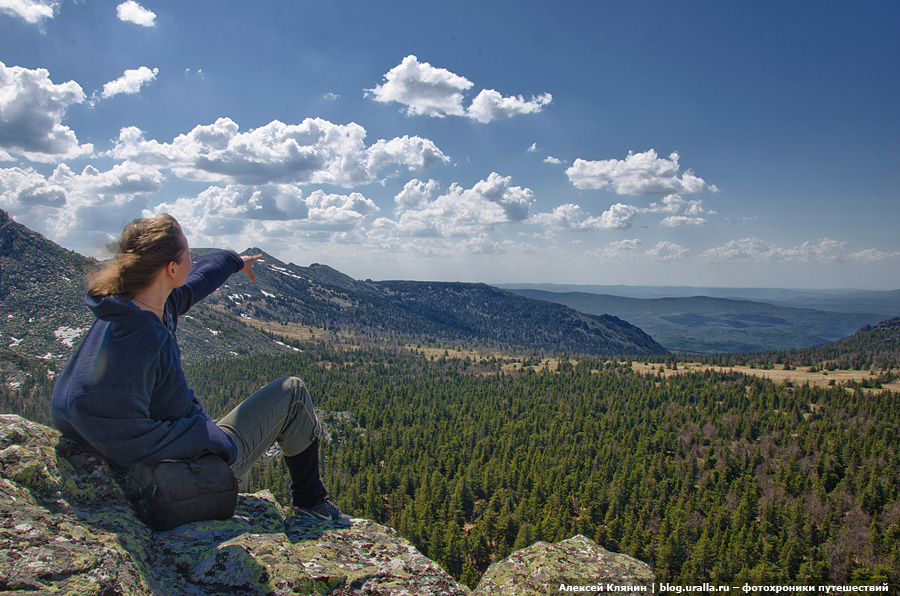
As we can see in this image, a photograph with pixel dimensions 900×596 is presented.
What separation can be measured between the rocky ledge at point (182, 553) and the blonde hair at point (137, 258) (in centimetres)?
233

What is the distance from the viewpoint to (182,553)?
5672 millimetres

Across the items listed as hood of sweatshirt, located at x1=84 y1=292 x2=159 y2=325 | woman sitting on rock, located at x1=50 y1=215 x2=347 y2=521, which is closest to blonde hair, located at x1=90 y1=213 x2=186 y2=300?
woman sitting on rock, located at x1=50 y1=215 x2=347 y2=521

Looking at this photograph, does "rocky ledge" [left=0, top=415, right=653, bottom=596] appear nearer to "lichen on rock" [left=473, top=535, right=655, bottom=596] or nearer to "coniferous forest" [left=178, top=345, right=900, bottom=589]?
"lichen on rock" [left=473, top=535, right=655, bottom=596]

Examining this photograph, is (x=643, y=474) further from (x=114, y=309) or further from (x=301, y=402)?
(x=114, y=309)

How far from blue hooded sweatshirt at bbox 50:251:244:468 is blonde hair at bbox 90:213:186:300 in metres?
0.26

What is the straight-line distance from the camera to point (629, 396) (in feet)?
457

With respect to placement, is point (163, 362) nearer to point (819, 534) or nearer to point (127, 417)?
point (127, 417)

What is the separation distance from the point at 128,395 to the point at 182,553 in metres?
2.06

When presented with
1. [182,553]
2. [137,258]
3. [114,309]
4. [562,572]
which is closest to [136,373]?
[114,309]

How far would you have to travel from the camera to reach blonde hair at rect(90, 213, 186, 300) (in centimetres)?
555

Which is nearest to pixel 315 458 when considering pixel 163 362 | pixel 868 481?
pixel 163 362

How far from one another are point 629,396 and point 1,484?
149 metres

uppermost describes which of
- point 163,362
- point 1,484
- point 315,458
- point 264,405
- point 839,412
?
point 163,362

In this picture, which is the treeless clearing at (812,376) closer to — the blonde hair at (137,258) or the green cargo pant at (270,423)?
the green cargo pant at (270,423)
